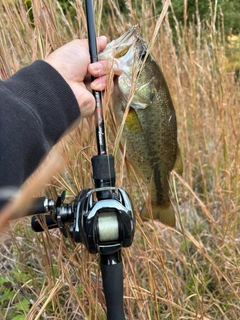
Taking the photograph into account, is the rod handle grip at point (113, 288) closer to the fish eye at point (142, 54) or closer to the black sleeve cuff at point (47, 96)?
the black sleeve cuff at point (47, 96)

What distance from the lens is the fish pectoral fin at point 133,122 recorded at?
1007mm

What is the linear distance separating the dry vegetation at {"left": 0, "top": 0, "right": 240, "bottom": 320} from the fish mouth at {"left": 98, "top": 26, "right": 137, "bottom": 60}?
0.13 m

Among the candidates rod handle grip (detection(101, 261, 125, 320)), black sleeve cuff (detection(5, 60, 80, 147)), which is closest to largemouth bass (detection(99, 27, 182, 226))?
black sleeve cuff (detection(5, 60, 80, 147))

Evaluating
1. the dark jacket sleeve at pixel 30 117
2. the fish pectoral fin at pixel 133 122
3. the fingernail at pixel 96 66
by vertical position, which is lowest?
the fish pectoral fin at pixel 133 122

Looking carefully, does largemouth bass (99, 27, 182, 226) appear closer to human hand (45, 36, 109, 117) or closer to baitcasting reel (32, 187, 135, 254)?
human hand (45, 36, 109, 117)

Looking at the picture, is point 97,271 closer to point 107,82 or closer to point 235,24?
point 107,82

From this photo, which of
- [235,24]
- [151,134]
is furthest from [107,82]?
[235,24]

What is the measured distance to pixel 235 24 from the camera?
→ 2621 millimetres

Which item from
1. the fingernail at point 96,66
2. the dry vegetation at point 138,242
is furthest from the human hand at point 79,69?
the dry vegetation at point 138,242

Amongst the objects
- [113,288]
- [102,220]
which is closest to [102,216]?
[102,220]

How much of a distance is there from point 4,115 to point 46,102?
11cm

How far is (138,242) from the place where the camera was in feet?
5.16

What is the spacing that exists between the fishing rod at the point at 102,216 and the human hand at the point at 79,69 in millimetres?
28

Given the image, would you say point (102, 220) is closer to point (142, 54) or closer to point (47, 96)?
point (47, 96)
